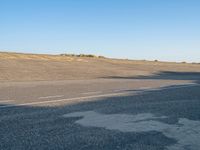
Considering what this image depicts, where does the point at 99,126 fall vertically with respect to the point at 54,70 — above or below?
above

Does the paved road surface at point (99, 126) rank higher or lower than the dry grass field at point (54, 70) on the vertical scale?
higher

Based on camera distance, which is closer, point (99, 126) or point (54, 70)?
point (99, 126)

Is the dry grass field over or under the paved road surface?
under

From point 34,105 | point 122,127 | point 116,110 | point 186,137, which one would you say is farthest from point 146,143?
point 34,105

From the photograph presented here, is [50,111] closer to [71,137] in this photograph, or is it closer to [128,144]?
[71,137]

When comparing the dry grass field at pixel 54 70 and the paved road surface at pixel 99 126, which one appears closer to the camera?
the paved road surface at pixel 99 126

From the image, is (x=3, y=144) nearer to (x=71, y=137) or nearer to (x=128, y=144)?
(x=71, y=137)

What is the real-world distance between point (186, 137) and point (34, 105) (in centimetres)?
596

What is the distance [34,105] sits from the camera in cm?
1233

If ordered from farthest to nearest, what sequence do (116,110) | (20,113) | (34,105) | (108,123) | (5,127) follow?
(34,105), (116,110), (20,113), (108,123), (5,127)

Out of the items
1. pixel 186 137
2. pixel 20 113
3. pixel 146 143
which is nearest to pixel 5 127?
pixel 20 113

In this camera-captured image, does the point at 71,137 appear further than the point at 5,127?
No

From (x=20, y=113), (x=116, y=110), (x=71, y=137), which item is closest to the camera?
(x=71, y=137)

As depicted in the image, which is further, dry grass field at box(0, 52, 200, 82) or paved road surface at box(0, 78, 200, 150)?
dry grass field at box(0, 52, 200, 82)
